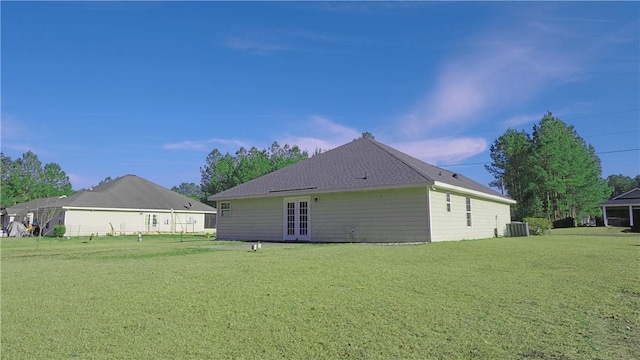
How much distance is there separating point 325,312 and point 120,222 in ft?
109

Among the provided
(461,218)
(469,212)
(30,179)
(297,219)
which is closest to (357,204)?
(297,219)

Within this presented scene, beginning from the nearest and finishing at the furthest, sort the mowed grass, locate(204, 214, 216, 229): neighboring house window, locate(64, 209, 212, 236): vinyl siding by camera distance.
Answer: the mowed grass, locate(64, 209, 212, 236): vinyl siding, locate(204, 214, 216, 229): neighboring house window

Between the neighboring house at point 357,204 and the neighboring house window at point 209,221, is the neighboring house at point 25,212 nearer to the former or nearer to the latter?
the neighboring house window at point 209,221

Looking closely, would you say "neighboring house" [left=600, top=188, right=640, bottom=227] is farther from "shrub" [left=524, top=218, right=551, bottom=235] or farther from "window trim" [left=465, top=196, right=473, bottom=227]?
"window trim" [left=465, top=196, right=473, bottom=227]

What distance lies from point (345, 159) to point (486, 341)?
16.6 m

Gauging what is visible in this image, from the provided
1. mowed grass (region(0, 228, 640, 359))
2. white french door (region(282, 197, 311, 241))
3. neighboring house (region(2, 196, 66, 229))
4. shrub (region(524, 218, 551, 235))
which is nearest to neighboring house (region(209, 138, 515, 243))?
white french door (region(282, 197, 311, 241))

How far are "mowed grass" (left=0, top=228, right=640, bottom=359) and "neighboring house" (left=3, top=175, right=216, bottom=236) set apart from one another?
2590cm

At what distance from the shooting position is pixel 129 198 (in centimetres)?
3503

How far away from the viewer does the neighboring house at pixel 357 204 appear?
15023 mm

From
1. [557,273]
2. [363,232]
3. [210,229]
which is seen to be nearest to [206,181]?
[210,229]

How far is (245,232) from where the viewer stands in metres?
20.2

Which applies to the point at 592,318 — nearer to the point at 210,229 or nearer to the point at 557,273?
the point at 557,273

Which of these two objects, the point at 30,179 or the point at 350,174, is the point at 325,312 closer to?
the point at 350,174

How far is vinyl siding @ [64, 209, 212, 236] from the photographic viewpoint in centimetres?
3067
